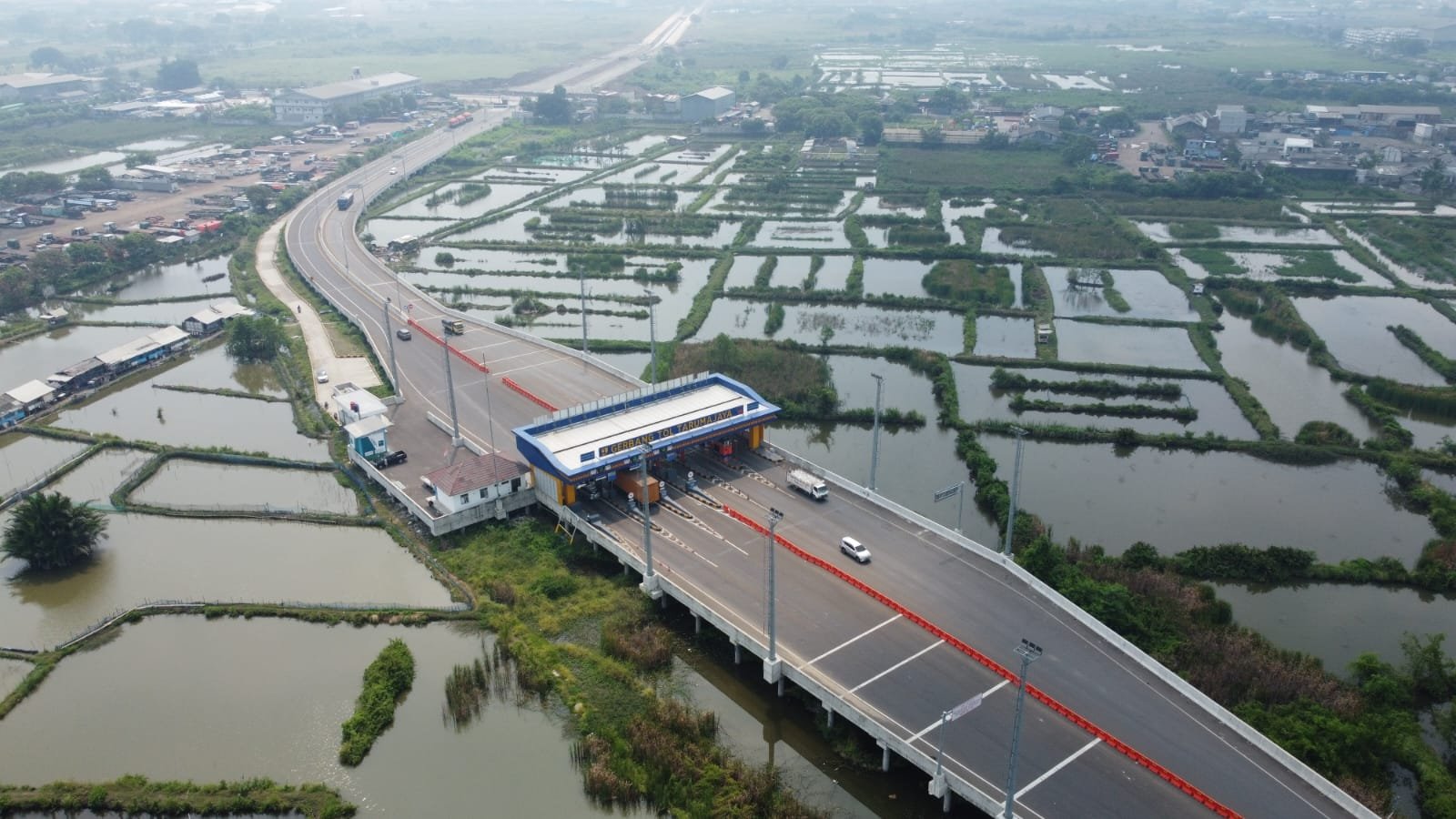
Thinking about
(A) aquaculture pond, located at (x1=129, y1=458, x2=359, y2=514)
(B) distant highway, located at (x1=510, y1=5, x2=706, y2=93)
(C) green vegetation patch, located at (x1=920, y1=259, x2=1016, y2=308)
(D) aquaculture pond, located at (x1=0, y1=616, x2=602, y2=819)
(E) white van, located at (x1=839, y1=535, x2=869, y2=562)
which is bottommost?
(D) aquaculture pond, located at (x1=0, y1=616, x2=602, y2=819)

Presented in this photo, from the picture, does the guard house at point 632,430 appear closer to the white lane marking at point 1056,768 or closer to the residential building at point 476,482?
the residential building at point 476,482

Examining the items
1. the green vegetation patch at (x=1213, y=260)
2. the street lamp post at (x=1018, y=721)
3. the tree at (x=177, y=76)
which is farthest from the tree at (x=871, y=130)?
the tree at (x=177, y=76)

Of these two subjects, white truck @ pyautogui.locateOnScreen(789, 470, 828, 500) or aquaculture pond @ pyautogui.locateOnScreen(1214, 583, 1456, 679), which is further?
white truck @ pyautogui.locateOnScreen(789, 470, 828, 500)

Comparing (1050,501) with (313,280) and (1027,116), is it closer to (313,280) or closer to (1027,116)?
(313,280)

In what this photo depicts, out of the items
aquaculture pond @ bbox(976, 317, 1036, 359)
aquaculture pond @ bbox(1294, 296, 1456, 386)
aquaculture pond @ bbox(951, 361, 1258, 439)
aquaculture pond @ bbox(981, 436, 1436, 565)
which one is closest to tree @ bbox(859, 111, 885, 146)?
aquaculture pond @ bbox(976, 317, 1036, 359)

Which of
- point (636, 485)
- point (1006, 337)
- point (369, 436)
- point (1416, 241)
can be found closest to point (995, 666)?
point (636, 485)

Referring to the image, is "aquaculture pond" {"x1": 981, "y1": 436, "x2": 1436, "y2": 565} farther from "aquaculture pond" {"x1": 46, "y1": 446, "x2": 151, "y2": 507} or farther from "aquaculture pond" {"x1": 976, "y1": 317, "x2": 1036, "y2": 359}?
"aquaculture pond" {"x1": 46, "y1": 446, "x2": 151, "y2": 507}

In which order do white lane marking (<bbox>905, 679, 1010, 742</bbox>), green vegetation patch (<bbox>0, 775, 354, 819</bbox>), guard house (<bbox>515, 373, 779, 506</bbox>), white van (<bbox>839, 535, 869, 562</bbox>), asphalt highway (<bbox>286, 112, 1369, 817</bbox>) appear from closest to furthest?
asphalt highway (<bbox>286, 112, 1369, 817</bbox>)
green vegetation patch (<bbox>0, 775, 354, 819</bbox>)
white lane marking (<bbox>905, 679, 1010, 742</bbox>)
white van (<bbox>839, 535, 869, 562</bbox>)
guard house (<bbox>515, 373, 779, 506</bbox>)

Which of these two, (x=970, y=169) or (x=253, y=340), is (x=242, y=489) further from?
(x=970, y=169)

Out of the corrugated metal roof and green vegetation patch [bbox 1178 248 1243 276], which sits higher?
green vegetation patch [bbox 1178 248 1243 276]
